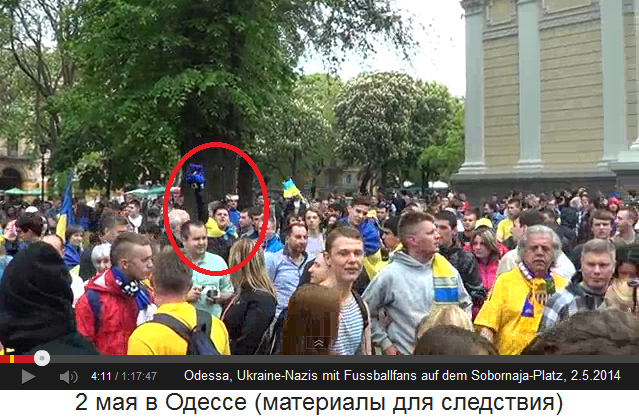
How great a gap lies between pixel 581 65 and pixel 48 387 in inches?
1297

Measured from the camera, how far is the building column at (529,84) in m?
35.1

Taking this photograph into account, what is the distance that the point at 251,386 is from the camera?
8.58ft

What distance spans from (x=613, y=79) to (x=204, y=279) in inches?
1103

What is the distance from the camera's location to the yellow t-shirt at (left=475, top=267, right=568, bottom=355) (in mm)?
5633

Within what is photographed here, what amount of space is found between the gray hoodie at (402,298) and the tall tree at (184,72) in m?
13.1

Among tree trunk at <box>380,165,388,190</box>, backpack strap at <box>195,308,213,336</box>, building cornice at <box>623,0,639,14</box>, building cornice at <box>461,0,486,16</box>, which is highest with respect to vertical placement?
building cornice at <box>461,0,486,16</box>

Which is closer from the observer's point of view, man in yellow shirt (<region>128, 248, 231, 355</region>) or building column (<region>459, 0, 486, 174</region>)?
man in yellow shirt (<region>128, 248, 231, 355</region>)

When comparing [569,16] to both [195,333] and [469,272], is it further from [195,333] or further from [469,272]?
[195,333]

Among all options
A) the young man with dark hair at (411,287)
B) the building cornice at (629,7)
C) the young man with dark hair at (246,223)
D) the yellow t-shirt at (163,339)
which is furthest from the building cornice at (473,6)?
the yellow t-shirt at (163,339)

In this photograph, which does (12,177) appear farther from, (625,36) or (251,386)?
(251,386)

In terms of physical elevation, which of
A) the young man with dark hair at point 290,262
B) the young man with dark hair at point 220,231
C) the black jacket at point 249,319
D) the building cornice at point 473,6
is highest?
the building cornice at point 473,6

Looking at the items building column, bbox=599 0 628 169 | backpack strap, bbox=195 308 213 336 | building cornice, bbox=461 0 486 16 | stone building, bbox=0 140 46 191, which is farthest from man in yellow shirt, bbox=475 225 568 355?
stone building, bbox=0 140 46 191

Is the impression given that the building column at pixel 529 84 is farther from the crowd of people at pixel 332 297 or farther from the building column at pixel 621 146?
the crowd of people at pixel 332 297

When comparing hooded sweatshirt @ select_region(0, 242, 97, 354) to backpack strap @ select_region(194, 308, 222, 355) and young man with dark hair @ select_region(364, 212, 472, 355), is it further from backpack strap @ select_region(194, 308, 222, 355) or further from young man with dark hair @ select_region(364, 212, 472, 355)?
young man with dark hair @ select_region(364, 212, 472, 355)
